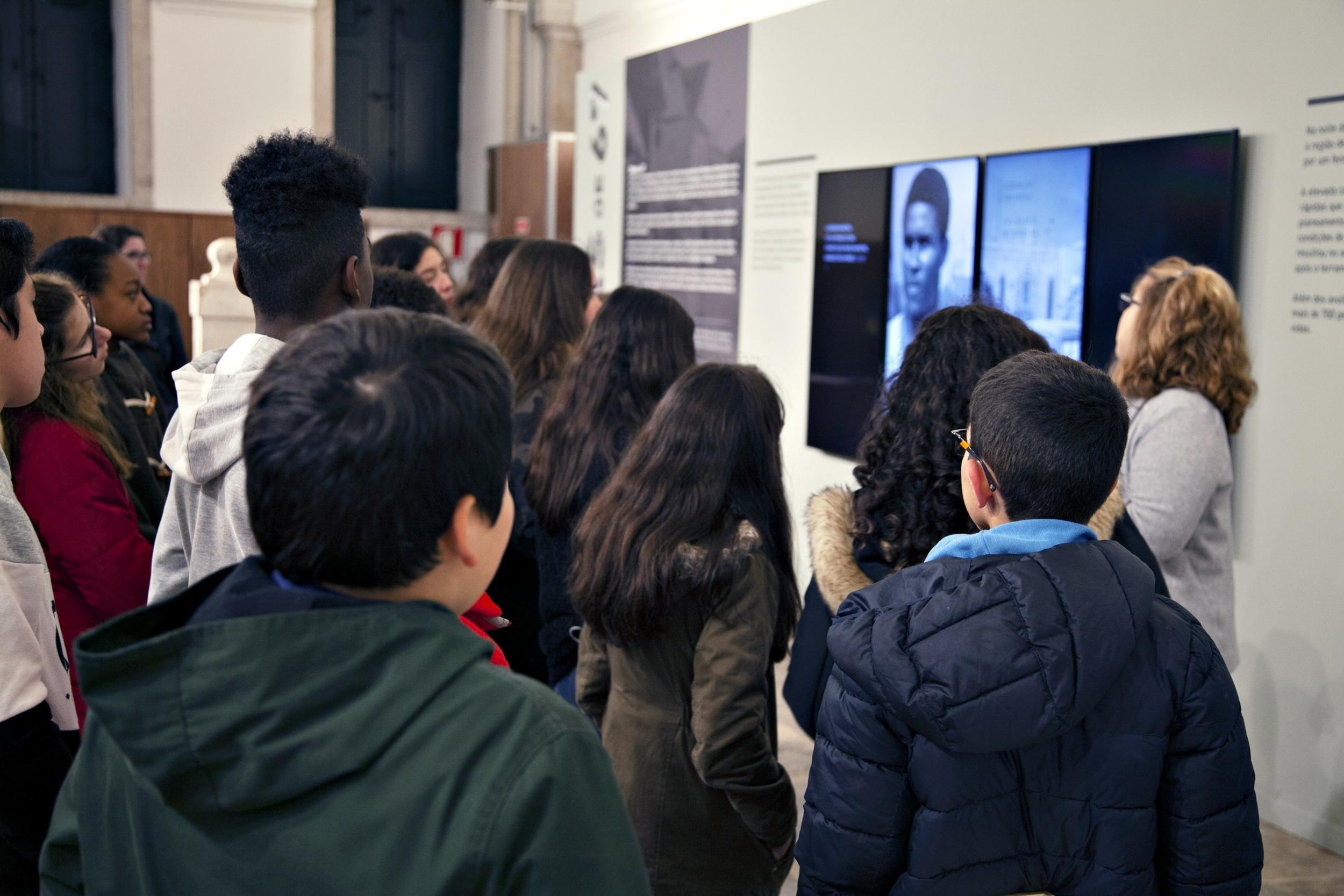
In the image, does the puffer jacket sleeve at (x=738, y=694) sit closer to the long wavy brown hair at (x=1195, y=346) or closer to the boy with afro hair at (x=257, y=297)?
the boy with afro hair at (x=257, y=297)

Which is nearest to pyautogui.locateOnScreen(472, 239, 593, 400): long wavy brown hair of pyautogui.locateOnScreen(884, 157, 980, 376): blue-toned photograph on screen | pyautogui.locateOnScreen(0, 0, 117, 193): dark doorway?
pyautogui.locateOnScreen(884, 157, 980, 376): blue-toned photograph on screen

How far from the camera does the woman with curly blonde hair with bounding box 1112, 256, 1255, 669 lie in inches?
128

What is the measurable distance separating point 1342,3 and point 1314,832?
2.54m

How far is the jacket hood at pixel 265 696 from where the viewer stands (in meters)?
0.88

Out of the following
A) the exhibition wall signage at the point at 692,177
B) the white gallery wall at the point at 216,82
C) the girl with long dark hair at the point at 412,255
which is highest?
the white gallery wall at the point at 216,82

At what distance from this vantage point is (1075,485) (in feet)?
5.29

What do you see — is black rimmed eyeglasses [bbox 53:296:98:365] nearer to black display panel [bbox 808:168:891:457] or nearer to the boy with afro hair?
the boy with afro hair

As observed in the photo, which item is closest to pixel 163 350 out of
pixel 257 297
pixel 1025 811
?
pixel 257 297

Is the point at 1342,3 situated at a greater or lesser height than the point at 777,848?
greater

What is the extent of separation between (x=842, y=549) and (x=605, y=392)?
89 cm

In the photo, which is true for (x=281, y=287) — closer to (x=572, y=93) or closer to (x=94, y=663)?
(x=94, y=663)

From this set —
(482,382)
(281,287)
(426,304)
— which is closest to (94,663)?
(482,382)

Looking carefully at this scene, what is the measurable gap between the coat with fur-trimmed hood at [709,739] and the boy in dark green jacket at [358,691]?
132cm

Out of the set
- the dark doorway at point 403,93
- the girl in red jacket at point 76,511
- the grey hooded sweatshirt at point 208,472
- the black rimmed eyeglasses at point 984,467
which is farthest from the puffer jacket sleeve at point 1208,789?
the dark doorway at point 403,93
